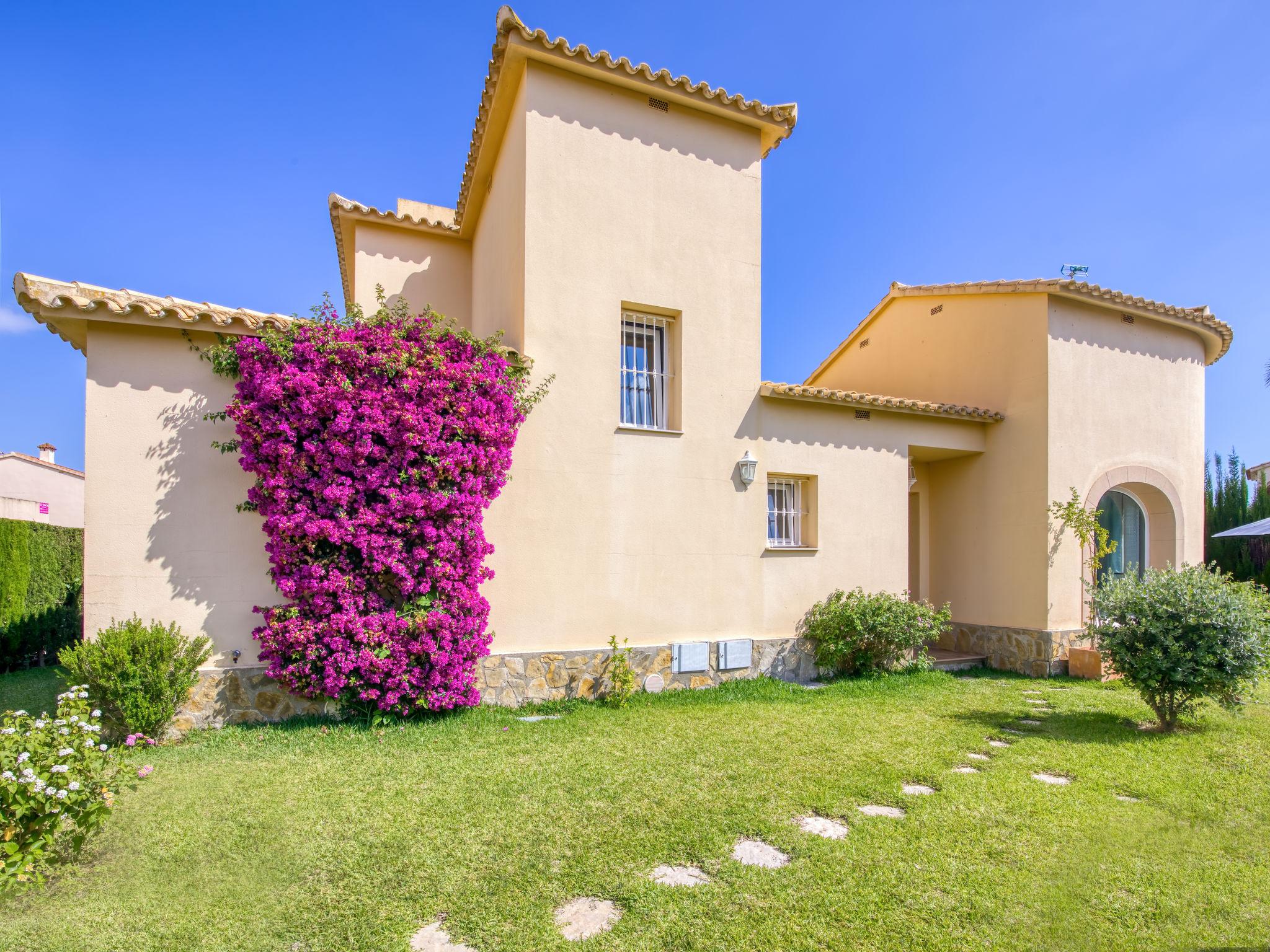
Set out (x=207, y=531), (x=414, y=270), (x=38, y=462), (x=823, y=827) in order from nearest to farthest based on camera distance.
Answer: (x=823, y=827), (x=207, y=531), (x=414, y=270), (x=38, y=462)

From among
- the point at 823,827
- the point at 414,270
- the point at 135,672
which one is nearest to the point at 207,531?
the point at 135,672

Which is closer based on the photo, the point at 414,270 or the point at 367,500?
the point at 367,500

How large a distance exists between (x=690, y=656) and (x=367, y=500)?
471 centimetres

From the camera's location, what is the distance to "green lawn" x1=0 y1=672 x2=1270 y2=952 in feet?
10.5

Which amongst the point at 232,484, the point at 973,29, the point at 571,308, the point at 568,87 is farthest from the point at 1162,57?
the point at 232,484

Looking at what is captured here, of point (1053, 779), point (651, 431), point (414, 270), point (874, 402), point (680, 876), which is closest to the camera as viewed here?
point (680, 876)

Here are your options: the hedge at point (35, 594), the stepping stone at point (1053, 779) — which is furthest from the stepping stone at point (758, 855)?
the hedge at point (35, 594)

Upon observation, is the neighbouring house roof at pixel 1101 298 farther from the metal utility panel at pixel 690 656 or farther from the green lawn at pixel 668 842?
the metal utility panel at pixel 690 656

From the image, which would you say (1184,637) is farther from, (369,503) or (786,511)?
(369,503)

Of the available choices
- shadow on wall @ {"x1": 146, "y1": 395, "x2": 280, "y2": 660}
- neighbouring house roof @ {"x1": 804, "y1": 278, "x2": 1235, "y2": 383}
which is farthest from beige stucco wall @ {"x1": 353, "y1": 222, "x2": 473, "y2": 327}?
neighbouring house roof @ {"x1": 804, "y1": 278, "x2": 1235, "y2": 383}

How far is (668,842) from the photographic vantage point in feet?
13.5

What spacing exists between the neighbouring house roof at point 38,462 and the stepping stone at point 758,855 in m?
25.7

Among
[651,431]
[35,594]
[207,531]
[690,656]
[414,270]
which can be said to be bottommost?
[690,656]

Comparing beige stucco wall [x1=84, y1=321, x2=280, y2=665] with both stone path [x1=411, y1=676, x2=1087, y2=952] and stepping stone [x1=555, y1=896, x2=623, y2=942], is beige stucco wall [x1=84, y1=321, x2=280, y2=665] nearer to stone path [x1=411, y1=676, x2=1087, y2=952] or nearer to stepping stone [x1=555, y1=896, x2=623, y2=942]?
stone path [x1=411, y1=676, x2=1087, y2=952]
